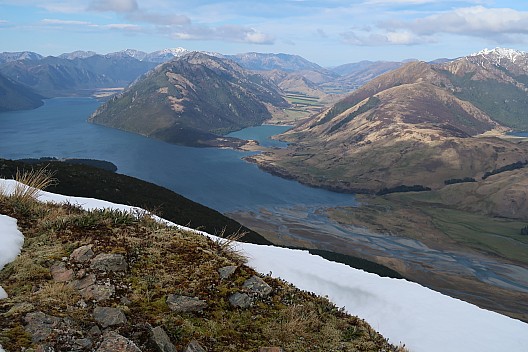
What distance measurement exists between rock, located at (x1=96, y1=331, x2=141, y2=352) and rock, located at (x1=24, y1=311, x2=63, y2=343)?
1.19 meters

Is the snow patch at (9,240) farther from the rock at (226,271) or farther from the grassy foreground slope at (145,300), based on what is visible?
the rock at (226,271)

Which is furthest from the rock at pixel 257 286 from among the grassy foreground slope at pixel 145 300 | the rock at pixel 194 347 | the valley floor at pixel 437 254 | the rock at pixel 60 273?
the valley floor at pixel 437 254

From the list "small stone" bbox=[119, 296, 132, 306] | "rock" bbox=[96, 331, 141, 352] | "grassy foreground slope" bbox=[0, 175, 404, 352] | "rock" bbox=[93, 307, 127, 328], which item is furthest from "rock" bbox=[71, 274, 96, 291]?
"rock" bbox=[96, 331, 141, 352]

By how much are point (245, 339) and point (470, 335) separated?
27.7 feet

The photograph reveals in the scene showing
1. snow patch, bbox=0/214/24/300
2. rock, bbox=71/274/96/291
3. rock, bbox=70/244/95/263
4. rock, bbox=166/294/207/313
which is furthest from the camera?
snow patch, bbox=0/214/24/300

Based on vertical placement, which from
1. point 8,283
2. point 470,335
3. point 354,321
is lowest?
point 470,335

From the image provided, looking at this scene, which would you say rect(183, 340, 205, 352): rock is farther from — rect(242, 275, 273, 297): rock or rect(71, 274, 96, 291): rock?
rect(71, 274, 96, 291): rock

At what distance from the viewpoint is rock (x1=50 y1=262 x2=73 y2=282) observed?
1048 centimetres

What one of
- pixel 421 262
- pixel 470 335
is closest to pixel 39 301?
pixel 470 335

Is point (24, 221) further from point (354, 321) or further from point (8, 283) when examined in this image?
point (354, 321)

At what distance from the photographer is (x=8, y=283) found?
33.9 ft

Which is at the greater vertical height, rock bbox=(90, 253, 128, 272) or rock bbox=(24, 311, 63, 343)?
rock bbox=(90, 253, 128, 272)

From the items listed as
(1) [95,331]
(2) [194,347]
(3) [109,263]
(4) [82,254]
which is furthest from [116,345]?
(4) [82,254]

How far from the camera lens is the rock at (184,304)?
9.92 meters
